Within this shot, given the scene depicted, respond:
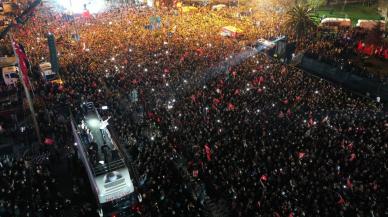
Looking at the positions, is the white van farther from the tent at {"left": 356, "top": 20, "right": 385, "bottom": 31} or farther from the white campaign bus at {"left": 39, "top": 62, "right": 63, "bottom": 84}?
the tent at {"left": 356, "top": 20, "right": 385, "bottom": 31}

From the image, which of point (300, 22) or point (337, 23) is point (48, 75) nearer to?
point (300, 22)

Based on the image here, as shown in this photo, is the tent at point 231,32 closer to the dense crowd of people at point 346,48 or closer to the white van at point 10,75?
the dense crowd of people at point 346,48

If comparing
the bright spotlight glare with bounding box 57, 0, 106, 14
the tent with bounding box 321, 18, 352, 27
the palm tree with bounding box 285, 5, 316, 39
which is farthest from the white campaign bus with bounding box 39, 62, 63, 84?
the tent with bounding box 321, 18, 352, 27

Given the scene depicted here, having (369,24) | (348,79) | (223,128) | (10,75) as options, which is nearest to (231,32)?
(348,79)

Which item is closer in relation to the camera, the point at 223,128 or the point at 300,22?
the point at 223,128

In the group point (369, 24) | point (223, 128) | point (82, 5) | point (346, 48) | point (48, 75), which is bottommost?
point (223, 128)

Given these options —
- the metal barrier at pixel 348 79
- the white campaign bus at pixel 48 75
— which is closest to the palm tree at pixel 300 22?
the metal barrier at pixel 348 79
